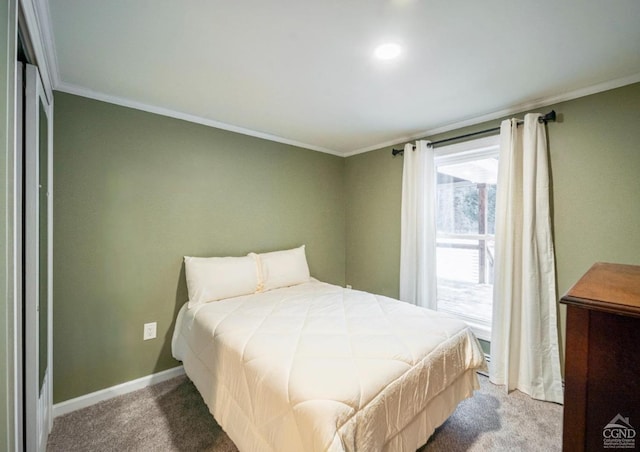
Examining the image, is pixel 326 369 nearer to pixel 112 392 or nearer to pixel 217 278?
pixel 217 278

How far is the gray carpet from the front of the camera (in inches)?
63.9

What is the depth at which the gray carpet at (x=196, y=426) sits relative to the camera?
5.32 feet

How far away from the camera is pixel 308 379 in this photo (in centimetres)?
117

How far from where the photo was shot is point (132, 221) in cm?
220

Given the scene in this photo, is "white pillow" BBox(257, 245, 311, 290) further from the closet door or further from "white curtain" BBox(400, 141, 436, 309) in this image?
the closet door

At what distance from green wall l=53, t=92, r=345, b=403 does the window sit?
1.94m

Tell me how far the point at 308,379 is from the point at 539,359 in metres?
2.03

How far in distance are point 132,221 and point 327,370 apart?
6.42 ft

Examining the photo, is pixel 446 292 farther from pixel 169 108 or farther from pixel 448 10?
pixel 169 108

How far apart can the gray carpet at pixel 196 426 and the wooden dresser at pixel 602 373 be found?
1.25 m

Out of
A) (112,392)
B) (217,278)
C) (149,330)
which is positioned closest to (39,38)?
(217,278)

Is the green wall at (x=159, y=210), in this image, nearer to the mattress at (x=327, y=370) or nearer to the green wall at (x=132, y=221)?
the green wall at (x=132, y=221)

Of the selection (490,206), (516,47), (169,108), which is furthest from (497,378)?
(169,108)

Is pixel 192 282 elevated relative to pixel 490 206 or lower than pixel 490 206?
lower
